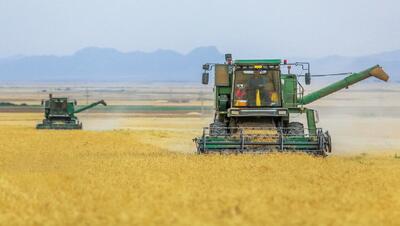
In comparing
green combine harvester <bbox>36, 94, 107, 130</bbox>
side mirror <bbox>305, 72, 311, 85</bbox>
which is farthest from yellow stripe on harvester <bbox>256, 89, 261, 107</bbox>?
green combine harvester <bbox>36, 94, 107, 130</bbox>

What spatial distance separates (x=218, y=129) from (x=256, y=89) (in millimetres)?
1687

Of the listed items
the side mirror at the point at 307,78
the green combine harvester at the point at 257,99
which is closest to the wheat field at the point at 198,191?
the green combine harvester at the point at 257,99

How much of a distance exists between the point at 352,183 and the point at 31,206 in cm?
607

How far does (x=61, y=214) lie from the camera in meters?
11.5

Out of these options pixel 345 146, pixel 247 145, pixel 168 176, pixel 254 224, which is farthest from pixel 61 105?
pixel 254 224

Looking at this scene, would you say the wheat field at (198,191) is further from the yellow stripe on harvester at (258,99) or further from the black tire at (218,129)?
the yellow stripe on harvester at (258,99)

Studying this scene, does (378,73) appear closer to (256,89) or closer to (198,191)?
(256,89)

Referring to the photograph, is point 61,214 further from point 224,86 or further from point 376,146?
point 376,146

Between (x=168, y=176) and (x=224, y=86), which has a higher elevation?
(x=224, y=86)

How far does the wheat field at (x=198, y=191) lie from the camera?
10.9 meters

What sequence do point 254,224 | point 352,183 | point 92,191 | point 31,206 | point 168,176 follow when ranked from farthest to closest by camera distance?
point 168,176 → point 352,183 → point 92,191 → point 31,206 → point 254,224

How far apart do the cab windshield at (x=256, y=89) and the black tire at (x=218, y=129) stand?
72cm

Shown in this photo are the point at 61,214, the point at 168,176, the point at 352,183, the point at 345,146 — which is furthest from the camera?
the point at 345,146

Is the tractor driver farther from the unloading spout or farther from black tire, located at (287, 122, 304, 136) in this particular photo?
the unloading spout
